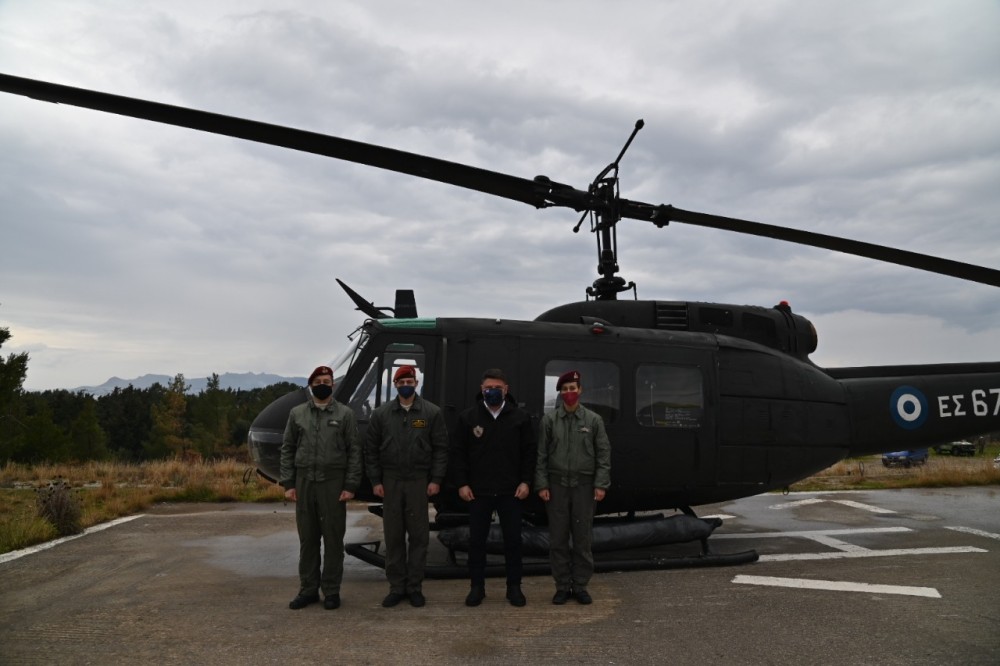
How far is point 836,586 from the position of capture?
550 centimetres

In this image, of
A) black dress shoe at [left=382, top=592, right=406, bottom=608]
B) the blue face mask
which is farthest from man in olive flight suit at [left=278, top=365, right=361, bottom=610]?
the blue face mask

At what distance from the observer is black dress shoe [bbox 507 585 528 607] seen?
5.02 m

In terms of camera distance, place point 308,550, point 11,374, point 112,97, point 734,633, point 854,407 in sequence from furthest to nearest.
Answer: point 11,374 → point 854,407 → point 308,550 → point 112,97 → point 734,633

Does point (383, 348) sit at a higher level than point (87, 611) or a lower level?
higher

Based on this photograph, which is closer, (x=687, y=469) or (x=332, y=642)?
(x=332, y=642)

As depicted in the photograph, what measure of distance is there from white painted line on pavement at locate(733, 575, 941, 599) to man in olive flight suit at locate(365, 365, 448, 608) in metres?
2.93

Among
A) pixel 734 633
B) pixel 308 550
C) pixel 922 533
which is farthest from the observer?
pixel 922 533

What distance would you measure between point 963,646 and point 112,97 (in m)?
7.01

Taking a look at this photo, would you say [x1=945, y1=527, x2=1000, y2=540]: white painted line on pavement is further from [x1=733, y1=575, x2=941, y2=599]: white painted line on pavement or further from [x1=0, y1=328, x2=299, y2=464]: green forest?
[x1=0, y1=328, x2=299, y2=464]: green forest

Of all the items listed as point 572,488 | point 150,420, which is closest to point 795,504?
point 572,488

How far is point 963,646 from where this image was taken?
Answer: 406 cm

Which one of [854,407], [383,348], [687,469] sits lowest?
[687,469]

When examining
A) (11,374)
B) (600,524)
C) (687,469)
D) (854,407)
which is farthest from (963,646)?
(11,374)

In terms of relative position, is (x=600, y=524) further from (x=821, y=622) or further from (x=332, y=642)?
(x=332, y=642)
